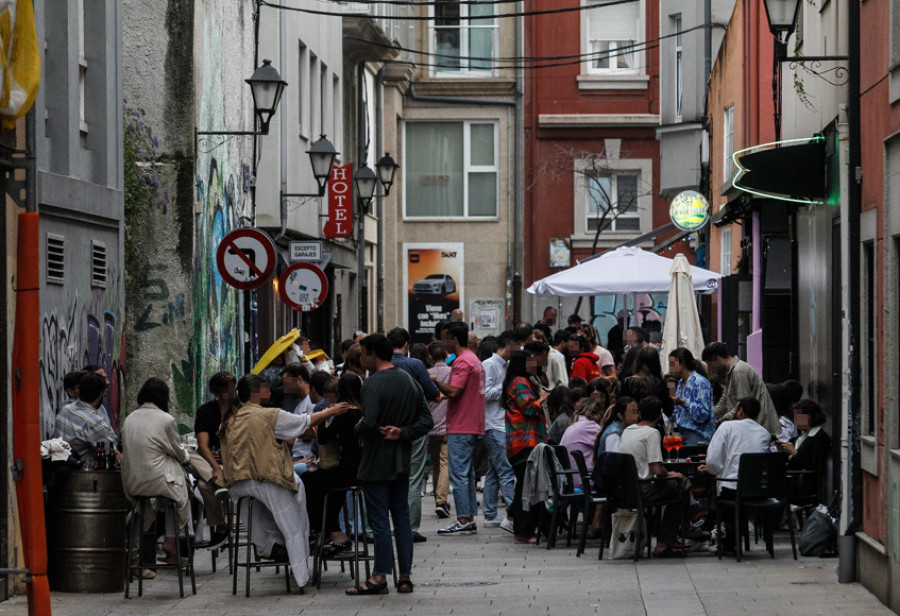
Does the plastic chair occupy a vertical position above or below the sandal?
above

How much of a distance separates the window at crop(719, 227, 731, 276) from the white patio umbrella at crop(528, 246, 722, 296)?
4.41 m

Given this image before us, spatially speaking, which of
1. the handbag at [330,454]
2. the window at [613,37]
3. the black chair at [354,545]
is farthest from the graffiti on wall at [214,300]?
the window at [613,37]

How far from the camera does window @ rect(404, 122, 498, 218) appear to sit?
141 feet

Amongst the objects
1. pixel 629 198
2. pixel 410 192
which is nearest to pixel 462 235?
pixel 410 192

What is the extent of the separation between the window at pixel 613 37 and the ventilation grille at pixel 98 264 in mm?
28968

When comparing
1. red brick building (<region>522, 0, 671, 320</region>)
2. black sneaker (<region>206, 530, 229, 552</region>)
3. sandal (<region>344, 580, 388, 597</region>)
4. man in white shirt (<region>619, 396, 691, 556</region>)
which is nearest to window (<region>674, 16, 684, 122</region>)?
red brick building (<region>522, 0, 671, 320</region>)

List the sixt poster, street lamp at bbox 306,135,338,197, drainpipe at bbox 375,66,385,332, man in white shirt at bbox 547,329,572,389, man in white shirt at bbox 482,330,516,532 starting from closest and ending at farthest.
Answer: man in white shirt at bbox 482,330,516,532, man in white shirt at bbox 547,329,572,389, street lamp at bbox 306,135,338,197, drainpipe at bbox 375,66,385,332, the sixt poster

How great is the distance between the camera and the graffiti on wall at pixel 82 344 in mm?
12898

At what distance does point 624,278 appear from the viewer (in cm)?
2350

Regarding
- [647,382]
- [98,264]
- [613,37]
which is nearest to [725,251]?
[647,382]

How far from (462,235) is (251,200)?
65.4 feet

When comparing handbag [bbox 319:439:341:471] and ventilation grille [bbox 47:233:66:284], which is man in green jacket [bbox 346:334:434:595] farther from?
ventilation grille [bbox 47:233:66:284]

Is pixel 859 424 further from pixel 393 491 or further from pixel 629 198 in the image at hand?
pixel 629 198

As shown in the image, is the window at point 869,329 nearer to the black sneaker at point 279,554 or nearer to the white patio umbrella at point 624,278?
the black sneaker at point 279,554
